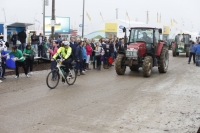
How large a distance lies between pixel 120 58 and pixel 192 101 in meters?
6.61

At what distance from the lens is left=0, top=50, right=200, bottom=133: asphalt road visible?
23.2 feet

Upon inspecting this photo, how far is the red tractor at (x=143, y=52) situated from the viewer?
51.9 ft

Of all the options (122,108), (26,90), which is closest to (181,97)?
(122,108)

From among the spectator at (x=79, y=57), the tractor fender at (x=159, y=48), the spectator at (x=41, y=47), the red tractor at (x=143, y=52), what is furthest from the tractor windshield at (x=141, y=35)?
the spectator at (x=41, y=47)

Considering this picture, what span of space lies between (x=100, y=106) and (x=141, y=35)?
28.5 ft

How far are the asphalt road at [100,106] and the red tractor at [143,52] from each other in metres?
1.97

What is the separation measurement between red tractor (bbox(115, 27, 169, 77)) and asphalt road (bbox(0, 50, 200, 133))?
6.46ft

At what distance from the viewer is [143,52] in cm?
1627

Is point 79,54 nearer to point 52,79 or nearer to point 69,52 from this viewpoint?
point 69,52

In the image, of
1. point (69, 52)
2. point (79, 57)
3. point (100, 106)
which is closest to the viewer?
point (100, 106)

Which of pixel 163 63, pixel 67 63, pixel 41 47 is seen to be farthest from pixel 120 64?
pixel 41 47

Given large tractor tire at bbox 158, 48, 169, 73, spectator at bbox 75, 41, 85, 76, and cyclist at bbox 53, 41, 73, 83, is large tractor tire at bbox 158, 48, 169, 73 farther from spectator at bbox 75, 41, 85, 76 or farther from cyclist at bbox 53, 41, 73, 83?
A: cyclist at bbox 53, 41, 73, 83

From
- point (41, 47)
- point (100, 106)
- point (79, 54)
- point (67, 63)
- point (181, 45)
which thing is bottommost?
point (100, 106)

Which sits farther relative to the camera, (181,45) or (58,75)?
(181,45)
